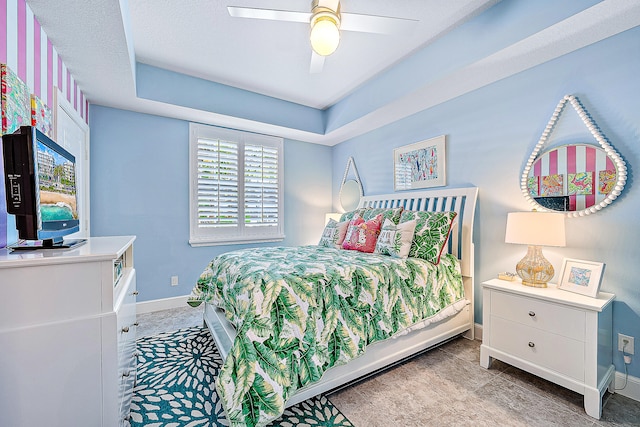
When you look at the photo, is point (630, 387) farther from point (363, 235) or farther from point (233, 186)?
point (233, 186)

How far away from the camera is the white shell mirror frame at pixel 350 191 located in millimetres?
4261

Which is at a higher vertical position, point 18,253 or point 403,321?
point 18,253

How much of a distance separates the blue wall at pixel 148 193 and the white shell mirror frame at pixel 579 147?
3.44 m

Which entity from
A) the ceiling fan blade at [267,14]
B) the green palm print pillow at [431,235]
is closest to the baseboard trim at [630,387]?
the green palm print pillow at [431,235]

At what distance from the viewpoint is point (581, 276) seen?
1870 millimetres

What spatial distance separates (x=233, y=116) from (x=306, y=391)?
3.05 meters

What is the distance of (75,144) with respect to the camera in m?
2.65

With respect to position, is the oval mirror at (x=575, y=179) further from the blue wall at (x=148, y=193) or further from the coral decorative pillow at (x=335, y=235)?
the blue wall at (x=148, y=193)

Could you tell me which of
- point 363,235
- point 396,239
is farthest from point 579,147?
point 363,235

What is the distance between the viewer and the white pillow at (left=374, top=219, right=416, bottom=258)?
246 centimetres

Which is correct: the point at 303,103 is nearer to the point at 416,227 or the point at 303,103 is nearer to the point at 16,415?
the point at 416,227

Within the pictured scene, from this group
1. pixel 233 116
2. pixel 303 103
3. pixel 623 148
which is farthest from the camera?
pixel 303 103

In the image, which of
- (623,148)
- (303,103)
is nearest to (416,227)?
(623,148)

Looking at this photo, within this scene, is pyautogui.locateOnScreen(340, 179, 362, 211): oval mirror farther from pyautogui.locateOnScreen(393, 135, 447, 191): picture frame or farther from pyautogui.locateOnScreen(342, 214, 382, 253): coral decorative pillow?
pyautogui.locateOnScreen(342, 214, 382, 253): coral decorative pillow
